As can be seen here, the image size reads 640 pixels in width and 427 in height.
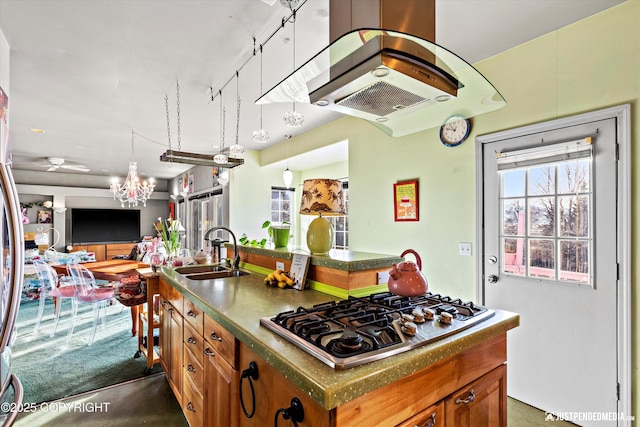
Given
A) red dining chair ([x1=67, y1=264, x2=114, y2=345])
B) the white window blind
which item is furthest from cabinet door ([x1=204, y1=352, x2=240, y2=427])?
red dining chair ([x1=67, y1=264, x2=114, y2=345])

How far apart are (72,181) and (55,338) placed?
6.20 meters

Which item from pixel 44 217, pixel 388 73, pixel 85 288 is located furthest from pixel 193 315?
pixel 44 217

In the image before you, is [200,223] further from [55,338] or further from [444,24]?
[444,24]

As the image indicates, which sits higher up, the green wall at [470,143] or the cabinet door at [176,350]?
the green wall at [470,143]

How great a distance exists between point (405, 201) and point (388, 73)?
6.84ft

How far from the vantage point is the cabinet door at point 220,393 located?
133cm

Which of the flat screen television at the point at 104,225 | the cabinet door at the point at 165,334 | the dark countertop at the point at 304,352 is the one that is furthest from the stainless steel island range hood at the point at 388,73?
the flat screen television at the point at 104,225

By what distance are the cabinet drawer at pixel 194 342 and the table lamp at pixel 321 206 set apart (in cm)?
79

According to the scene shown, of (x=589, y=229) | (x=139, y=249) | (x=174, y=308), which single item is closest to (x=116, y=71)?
(x=174, y=308)

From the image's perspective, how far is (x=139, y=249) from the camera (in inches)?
225

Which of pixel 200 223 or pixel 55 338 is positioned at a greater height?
pixel 200 223

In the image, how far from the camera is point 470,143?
2562mm

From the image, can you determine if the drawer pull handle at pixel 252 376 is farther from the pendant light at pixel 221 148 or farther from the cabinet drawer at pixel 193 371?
the pendant light at pixel 221 148

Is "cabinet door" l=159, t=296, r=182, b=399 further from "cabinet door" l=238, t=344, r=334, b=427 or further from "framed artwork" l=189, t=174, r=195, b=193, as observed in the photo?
"framed artwork" l=189, t=174, r=195, b=193
